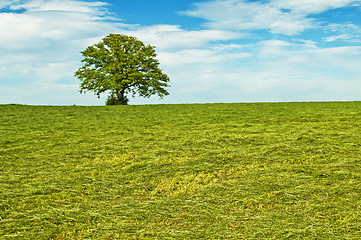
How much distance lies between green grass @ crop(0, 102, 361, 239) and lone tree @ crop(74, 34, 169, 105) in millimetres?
19877

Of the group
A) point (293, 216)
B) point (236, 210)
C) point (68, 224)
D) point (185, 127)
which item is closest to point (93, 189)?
point (68, 224)

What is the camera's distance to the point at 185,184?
15.0 feet

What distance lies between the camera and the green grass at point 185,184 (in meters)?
3.27

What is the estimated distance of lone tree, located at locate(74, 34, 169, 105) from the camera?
2784 cm

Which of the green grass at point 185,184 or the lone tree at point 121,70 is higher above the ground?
the lone tree at point 121,70

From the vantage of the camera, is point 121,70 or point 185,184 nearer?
point 185,184

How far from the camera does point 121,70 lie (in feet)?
94.1

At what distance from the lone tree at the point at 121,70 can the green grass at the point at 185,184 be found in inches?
783

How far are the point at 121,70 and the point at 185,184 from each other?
25.4 metres

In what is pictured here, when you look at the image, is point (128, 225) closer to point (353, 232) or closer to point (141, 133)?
point (353, 232)

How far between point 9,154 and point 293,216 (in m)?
6.13

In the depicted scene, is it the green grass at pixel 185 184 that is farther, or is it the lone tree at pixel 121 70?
the lone tree at pixel 121 70

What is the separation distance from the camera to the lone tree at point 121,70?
27.8 metres

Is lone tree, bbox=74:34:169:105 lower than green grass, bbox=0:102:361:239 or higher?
higher
